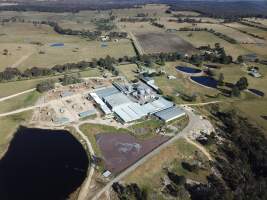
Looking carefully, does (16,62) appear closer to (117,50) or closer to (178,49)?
(117,50)

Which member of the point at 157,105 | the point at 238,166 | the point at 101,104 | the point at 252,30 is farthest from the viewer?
the point at 252,30

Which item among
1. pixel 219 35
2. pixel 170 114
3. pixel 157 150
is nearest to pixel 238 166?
pixel 157 150

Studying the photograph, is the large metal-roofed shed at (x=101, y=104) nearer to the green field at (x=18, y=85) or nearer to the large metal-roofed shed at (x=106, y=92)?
the large metal-roofed shed at (x=106, y=92)

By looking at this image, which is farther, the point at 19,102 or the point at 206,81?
the point at 206,81

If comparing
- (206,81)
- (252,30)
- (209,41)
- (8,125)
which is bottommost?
(209,41)

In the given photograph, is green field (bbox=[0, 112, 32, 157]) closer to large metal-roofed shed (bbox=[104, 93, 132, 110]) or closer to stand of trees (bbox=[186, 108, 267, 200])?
large metal-roofed shed (bbox=[104, 93, 132, 110])

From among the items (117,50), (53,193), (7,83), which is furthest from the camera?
(117,50)

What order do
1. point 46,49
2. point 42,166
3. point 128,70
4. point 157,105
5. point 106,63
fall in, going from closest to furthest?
point 42,166, point 157,105, point 128,70, point 106,63, point 46,49

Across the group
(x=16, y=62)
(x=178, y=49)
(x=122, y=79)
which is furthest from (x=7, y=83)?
(x=178, y=49)

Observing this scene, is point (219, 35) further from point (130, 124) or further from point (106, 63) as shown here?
point (130, 124)
